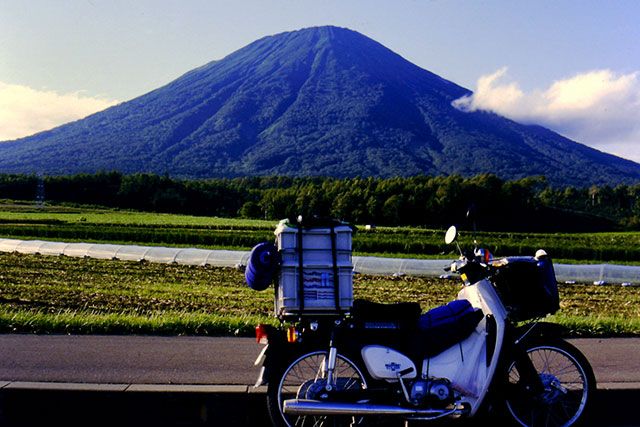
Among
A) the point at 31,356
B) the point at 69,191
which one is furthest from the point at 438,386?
the point at 69,191

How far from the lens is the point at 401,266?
782 inches

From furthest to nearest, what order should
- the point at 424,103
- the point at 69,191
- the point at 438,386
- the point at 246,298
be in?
1. the point at 424,103
2. the point at 69,191
3. the point at 246,298
4. the point at 438,386

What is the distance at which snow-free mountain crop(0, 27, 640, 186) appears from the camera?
133750mm

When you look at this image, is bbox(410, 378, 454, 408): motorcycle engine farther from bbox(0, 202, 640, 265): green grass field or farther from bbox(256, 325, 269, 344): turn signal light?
bbox(0, 202, 640, 265): green grass field

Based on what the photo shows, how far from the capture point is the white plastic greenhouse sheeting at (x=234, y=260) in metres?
19.1

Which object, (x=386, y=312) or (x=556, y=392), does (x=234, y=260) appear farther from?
(x=556, y=392)

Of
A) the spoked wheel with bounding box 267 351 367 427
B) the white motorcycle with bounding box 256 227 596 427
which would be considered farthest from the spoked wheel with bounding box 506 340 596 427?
the spoked wheel with bounding box 267 351 367 427

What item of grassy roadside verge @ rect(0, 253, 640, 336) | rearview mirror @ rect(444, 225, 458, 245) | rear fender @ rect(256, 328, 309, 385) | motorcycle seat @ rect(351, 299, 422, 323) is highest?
rearview mirror @ rect(444, 225, 458, 245)

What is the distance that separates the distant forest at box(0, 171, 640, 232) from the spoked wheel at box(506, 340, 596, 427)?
40789mm

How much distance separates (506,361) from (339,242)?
144 centimetres

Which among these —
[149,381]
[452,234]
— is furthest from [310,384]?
[149,381]

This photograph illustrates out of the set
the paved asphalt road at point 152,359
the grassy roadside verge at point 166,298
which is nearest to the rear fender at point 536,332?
the paved asphalt road at point 152,359

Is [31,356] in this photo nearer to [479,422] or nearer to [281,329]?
[281,329]

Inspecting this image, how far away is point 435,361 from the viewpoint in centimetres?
439
